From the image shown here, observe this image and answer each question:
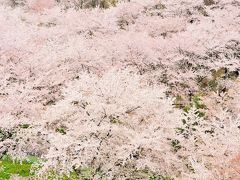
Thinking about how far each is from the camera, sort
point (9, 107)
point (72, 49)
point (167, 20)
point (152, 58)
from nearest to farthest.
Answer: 1. point (9, 107)
2. point (72, 49)
3. point (152, 58)
4. point (167, 20)

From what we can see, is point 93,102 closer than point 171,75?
Yes

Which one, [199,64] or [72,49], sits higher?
[72,49]

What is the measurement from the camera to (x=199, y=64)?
34.8 meters

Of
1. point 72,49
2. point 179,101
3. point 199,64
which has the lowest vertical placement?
point 179,101

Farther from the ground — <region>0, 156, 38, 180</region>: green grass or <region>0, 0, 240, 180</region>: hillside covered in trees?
<region>0, 0, 240, 180</region>: hillside covered in trees

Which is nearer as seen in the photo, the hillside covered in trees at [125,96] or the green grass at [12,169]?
the hillside covered in trees at [125,96]

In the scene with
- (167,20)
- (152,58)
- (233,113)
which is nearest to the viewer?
(233,113)

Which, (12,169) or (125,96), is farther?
(12,169)

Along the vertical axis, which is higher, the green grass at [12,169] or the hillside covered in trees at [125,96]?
the hillside covered in trees at [125,96]

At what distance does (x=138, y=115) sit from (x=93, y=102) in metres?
2.02

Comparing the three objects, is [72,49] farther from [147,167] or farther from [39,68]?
[147,167]

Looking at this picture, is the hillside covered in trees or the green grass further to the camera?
the green grass

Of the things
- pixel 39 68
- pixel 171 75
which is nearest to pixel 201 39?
pixel 171 75

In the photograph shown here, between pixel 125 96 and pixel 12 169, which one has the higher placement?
pixel 125 96
